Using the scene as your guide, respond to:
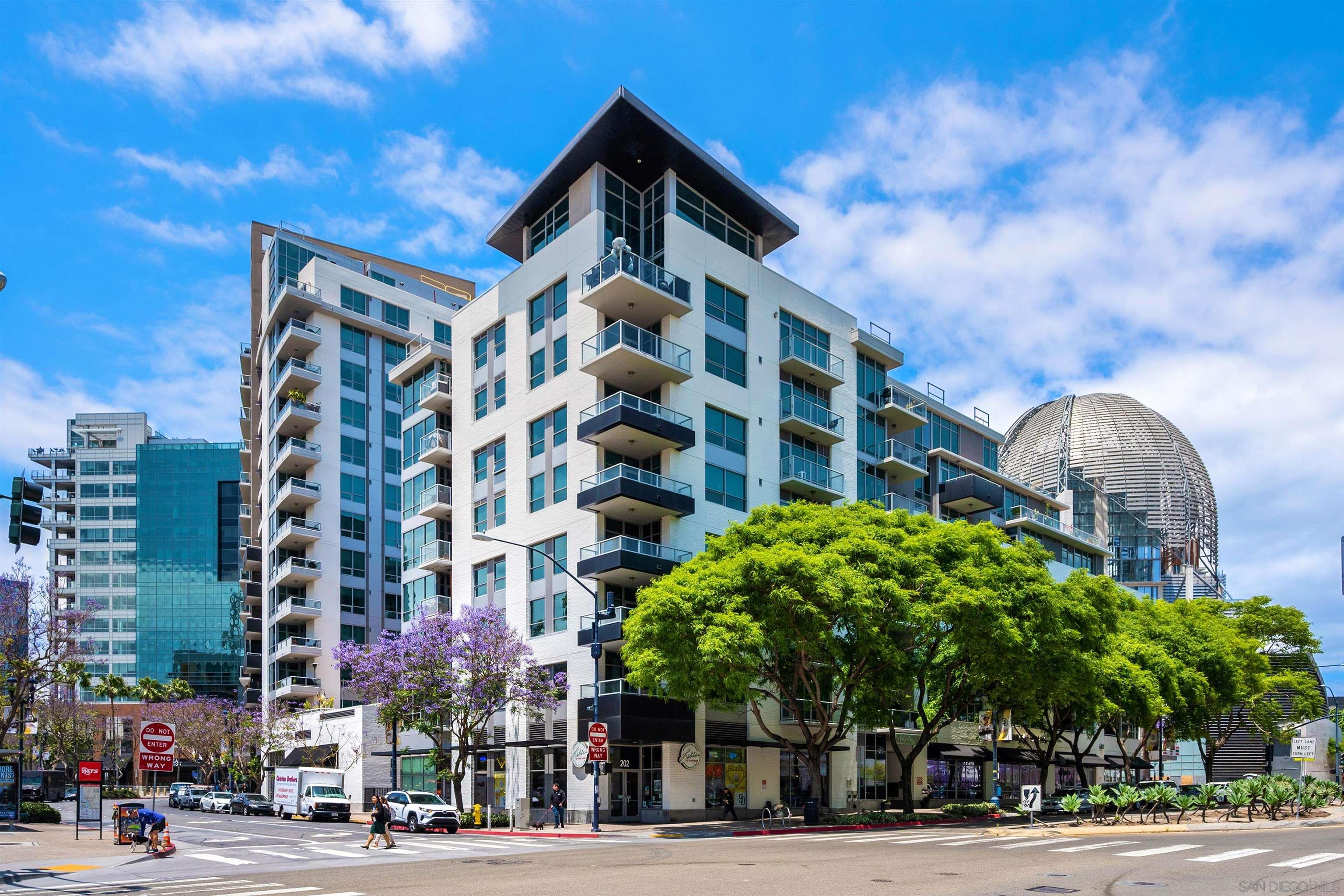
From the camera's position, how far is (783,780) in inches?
2217

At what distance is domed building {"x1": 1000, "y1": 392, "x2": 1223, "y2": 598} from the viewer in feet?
393

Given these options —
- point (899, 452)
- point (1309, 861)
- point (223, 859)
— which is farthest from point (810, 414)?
point (223, 859)

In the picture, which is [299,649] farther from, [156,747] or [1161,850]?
[1161,850]

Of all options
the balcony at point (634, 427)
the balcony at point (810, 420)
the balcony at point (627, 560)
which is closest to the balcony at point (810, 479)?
the balcony at point (810, 420)

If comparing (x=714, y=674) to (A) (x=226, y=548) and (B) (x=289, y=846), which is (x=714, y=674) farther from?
(A) (x=226, y=548)

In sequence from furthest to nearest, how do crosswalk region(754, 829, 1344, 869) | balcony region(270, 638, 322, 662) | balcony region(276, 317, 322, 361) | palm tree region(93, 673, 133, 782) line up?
palm tree region(93, 673, 133, 782) → balcony region(276, 317, 322, 361) → balcony region(270, 638, 322, 662) → crosswalk region(754, 829, 1344, 869)

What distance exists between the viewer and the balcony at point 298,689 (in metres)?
83.4

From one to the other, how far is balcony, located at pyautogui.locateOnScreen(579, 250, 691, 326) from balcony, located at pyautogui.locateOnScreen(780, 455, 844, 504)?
35.2ft

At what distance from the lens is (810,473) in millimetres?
60969

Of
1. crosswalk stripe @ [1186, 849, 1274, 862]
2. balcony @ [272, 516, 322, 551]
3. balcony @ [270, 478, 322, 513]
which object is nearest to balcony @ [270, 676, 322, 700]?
balcony @ [272, 516, 322, 551]

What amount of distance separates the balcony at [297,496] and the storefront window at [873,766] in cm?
4704

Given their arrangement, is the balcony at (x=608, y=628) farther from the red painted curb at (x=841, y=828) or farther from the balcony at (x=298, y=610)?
the balcony at (x=298, y=610)

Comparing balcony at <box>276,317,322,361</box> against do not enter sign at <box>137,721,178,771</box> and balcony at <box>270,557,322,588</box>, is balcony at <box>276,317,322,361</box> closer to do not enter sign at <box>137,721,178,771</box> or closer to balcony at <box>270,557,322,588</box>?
balcony at <box>270,557,322,588</box>

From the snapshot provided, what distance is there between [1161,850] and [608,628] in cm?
2683
